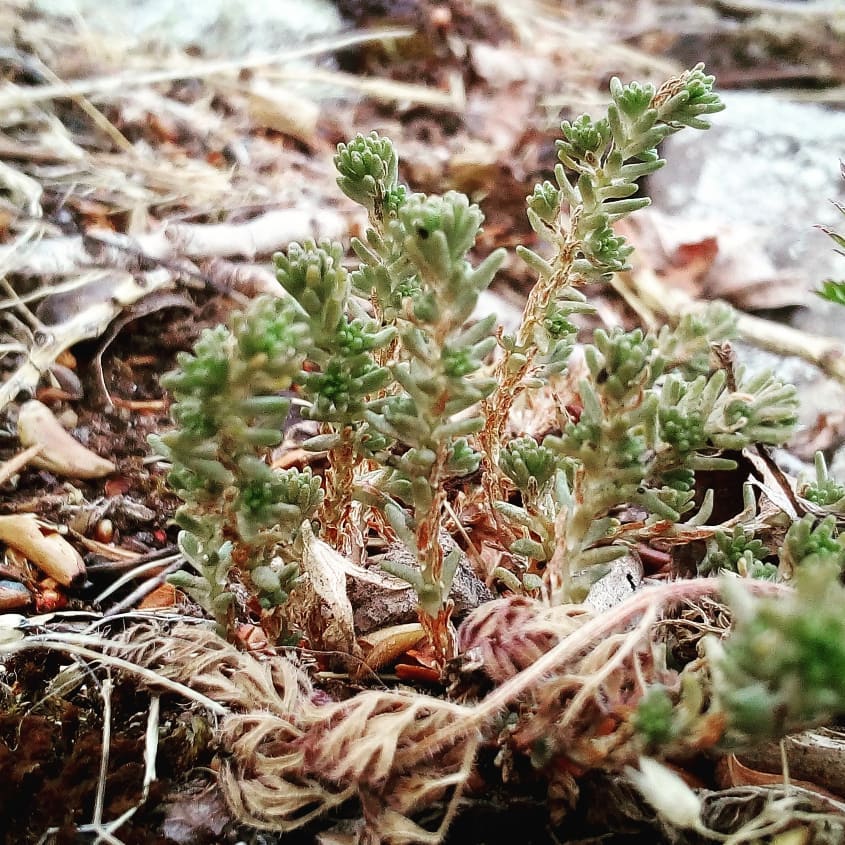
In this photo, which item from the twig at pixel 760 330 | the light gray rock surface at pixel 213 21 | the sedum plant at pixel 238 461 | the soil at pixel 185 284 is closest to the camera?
the sedum plant at pixel 238 461

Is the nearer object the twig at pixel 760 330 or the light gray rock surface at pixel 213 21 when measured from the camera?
the twig at pixel 760 330

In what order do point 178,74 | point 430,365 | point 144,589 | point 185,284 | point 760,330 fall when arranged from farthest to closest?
point 178,74
point 760,330
point 185,284
point 144,589
point 430,365

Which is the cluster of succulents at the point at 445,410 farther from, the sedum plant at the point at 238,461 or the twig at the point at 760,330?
the twig at the point at 760,330

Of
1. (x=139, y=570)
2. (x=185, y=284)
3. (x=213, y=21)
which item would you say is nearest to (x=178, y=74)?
(x=213, y=21)

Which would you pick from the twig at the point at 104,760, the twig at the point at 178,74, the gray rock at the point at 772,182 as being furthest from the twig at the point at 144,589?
the gray rock at the point at 772,182

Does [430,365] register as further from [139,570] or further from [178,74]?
Answer: [178,74]

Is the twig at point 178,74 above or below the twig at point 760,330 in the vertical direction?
above

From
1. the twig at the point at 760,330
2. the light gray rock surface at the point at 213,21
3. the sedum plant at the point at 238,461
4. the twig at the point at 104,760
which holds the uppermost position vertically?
the light gray rock surface at the point at 213,21

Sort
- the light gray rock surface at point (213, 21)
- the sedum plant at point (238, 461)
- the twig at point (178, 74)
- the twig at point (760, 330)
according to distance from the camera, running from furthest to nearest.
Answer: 1. the light gray rock surface at point (213, 21)
2. the twig at point (178, 74)
3. the twig at point (760, 330)
4. the sedum plant at point (238, 461)

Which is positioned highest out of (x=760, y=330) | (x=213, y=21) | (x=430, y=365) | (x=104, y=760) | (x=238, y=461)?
(x=213, y=21)

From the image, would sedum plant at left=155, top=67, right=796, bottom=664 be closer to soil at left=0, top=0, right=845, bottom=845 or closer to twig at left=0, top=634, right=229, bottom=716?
twig at left=0, top=634, right=229, bottom=716

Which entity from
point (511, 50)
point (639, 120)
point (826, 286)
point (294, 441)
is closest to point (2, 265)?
point (294, 441)
